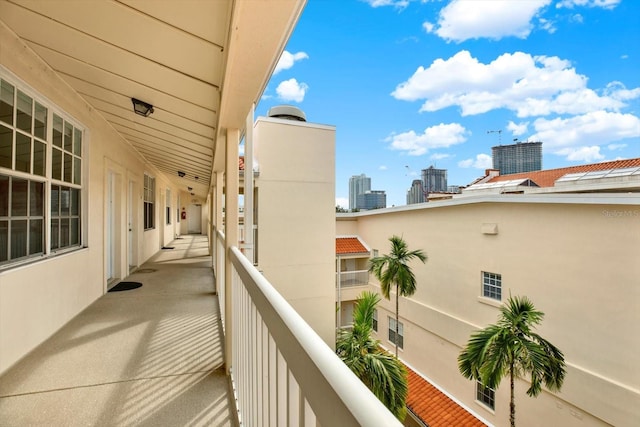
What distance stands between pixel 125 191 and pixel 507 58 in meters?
55.5

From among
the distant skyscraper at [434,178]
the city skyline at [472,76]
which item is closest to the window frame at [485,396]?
the city skyline at [472,76]

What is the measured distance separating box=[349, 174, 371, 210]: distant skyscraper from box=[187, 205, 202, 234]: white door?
21770 mm

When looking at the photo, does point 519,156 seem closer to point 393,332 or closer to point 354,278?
point 354,278

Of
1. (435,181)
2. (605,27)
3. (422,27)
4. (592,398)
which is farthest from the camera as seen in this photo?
(422,27)

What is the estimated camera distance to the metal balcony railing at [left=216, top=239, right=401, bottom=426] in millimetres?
375

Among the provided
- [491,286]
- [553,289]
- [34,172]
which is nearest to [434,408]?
[491,286]

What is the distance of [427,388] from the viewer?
10.3 meters

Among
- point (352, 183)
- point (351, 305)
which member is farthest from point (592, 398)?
point (352, 183)

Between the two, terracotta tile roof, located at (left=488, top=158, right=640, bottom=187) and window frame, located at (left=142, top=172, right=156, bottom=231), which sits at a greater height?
terracotta tile roof, located at (left=488, top=158, right=640, bottom=187)

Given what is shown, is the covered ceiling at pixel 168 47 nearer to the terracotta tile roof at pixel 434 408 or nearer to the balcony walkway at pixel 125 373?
the balcony walkway at pixel 125 373

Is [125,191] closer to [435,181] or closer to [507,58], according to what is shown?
[435,181]

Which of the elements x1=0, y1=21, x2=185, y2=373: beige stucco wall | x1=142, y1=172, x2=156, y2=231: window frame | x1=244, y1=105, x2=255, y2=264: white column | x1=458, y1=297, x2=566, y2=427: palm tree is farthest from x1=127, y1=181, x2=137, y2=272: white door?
x1=458, y1=297, x2=566, y2=427: palm tree

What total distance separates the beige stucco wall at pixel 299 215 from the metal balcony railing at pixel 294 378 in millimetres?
9818

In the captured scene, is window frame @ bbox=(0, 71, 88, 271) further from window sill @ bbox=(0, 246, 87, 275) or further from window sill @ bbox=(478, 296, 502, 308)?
window sill @ bbox=(478, 296, 502, 308)
